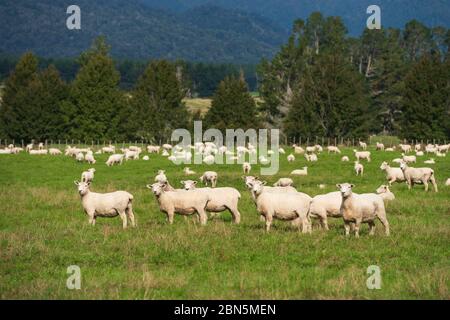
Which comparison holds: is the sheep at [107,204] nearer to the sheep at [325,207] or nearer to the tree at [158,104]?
the sheep at [325,207]

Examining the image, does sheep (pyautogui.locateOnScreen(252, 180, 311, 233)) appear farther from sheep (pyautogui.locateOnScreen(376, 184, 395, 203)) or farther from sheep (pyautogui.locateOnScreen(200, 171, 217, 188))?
sheep (pyautogui.locateOnScreen(200, 171, 217, 188))

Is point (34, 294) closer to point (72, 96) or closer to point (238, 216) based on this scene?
point (238, 216)

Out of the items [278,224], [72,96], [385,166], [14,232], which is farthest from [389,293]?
[72,96]

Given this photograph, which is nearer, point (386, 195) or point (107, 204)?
point (107, 204)

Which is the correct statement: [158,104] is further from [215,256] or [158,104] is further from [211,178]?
[215,256]

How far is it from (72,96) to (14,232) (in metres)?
68.3

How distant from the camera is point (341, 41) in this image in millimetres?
107625

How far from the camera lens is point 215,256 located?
53.0ft

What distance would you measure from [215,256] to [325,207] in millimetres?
6307

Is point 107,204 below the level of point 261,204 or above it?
below

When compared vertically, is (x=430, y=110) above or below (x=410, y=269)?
above

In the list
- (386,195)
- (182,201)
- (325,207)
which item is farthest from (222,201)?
(386,195)

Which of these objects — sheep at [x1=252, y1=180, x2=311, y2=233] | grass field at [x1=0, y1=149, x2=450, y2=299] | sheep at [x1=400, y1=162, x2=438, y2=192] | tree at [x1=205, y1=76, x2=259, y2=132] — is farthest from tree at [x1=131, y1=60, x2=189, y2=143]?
sheep at [x1=252, y1=180, x2=311, y2=233]

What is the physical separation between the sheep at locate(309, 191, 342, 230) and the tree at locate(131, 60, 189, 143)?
215 ft
